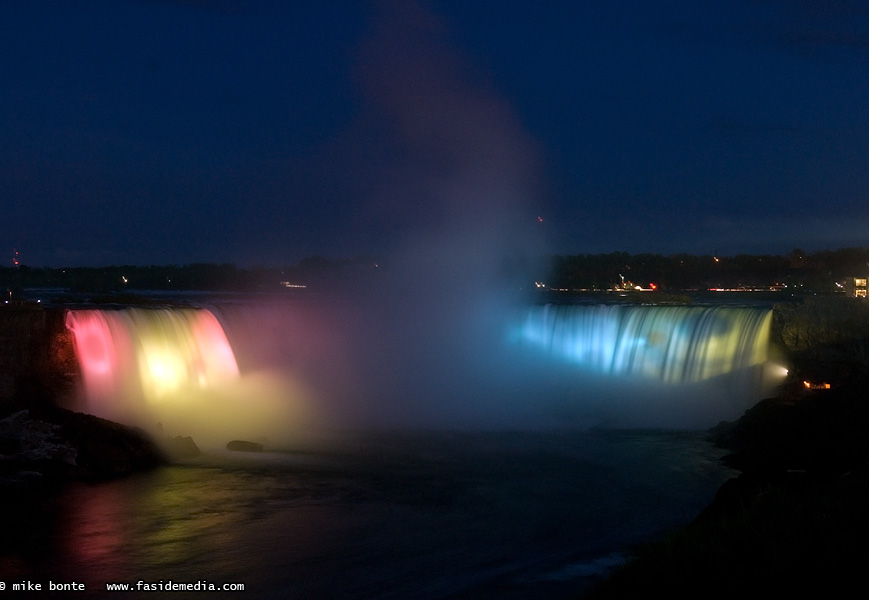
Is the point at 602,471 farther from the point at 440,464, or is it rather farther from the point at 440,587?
the point at 440,587

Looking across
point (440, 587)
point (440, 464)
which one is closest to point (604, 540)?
point (440, 587)

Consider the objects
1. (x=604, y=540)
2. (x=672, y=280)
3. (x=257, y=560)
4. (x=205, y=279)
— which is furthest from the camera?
(x=205, y=279)

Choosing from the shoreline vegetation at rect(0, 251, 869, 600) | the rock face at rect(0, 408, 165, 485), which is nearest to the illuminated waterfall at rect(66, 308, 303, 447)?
the rock face at rect(0, 408, 165, 485)

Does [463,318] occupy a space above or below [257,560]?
above

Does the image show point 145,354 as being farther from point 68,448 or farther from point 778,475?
point 778,475

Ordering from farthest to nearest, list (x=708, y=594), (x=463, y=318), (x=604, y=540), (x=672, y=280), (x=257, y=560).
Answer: (x=672, y=280) < (x=463, y=318) < (x=604, y=540) < (x=257, y=560) < (x=708, y=594)

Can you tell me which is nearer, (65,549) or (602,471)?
(65,549)

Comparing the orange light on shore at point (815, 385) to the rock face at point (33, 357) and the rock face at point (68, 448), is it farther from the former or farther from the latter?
the rock face at point (33, 357)
